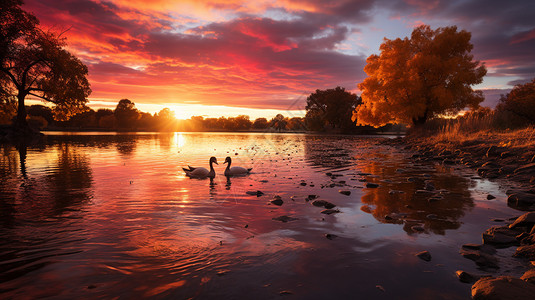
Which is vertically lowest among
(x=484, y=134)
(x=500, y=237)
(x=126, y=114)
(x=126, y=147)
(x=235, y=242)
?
(x=235, y=242)

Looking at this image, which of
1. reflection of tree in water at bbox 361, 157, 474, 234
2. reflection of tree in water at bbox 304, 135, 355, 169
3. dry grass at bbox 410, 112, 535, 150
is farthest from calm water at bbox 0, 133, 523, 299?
dry grass at bbox 410, 112, 535, 150

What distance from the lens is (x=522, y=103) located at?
35906 millimetres

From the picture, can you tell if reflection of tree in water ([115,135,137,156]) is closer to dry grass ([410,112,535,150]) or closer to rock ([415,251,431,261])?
rock ([415,251,431,261])

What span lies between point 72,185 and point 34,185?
1471 mm

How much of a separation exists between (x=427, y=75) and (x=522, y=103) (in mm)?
13171

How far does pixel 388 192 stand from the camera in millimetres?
10180

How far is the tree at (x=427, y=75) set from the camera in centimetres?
3369

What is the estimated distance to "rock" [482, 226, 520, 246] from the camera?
539 centimetres

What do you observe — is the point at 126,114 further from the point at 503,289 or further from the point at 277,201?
the point at 503,289

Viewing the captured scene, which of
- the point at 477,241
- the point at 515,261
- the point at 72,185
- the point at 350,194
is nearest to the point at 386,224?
the point at 477,241

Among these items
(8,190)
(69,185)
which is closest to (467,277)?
(69,185)

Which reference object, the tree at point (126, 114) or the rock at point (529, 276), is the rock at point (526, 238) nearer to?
the rock at point (529, 276)

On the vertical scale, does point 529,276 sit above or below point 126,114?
below

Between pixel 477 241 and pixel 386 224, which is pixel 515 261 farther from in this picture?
pixel 386 224
